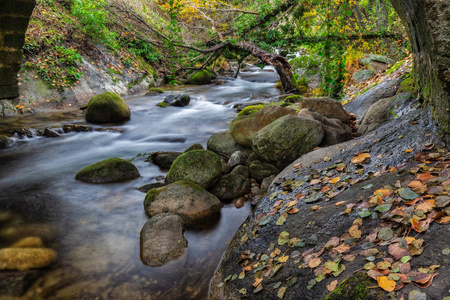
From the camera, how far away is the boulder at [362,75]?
1151 cm

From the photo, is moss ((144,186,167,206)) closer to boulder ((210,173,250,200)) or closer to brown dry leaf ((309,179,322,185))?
boulder ((210,173,250,200))

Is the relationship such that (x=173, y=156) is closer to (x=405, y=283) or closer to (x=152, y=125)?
(x=152, y=125)

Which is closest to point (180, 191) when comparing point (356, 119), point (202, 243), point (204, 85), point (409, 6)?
point (202, 243)

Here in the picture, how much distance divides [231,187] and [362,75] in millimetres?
9033

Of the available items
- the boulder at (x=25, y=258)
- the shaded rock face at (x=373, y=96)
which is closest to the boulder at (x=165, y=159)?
the boulder at (x=25, y=258)

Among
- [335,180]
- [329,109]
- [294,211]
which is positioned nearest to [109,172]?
[294,211]

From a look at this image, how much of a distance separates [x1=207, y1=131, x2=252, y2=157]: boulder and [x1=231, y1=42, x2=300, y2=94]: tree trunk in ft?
17.1

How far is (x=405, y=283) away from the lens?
6.07 ft

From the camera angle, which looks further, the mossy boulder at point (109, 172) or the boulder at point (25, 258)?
the mossy boulder at point (109, 172)

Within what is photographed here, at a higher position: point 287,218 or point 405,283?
point 405,283

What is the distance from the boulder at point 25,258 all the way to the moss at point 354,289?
3516mm

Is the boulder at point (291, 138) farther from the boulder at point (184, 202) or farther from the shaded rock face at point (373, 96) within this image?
the shaded rock face at point (373, 96)

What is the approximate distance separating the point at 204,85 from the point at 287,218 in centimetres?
1500

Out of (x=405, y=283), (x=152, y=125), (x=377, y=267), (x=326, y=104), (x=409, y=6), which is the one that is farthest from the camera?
(x=152, y=125)
